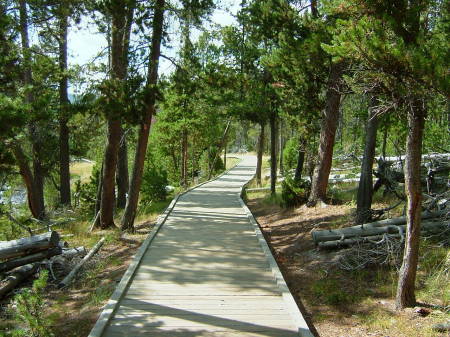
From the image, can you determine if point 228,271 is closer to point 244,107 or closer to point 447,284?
point 447,284

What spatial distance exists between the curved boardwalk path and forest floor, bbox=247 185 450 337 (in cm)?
50

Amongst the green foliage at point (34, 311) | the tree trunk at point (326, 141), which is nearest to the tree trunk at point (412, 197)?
the green foliage at point (34, 311)

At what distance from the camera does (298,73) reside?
1251 centimetres

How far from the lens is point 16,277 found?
774 centimetres

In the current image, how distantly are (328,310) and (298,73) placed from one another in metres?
8.07

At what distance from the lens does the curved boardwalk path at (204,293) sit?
16.4ft

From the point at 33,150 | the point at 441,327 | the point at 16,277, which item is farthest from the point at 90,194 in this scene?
the point at 441,327

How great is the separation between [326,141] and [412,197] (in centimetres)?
734

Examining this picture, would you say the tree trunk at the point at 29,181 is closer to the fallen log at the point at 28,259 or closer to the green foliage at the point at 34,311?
the fallen log at the point at 28,259

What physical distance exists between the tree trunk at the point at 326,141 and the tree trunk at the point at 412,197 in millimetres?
6987

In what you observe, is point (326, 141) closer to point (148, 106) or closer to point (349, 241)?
point (148, 106)

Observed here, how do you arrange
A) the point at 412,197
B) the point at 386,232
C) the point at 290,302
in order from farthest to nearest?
1. the point at 386,232
2. the point at 290,302
3. the point at 412,197

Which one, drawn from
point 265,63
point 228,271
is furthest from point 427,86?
point 265,63

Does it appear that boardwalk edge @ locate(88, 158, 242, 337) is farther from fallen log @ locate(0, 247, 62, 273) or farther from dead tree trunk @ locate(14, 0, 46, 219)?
dead tree trunk @ locate(14, 0, 46, 219)
